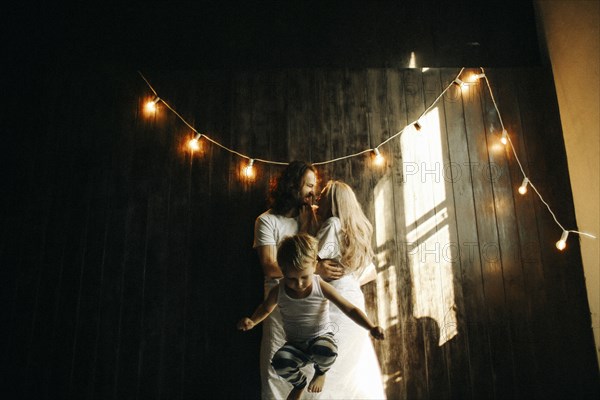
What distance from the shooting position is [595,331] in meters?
2.51

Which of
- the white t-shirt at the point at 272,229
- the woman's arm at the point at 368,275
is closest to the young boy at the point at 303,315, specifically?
the white t-shirt at the point at 272,229

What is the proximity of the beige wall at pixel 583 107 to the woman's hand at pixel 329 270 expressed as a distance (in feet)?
5.69

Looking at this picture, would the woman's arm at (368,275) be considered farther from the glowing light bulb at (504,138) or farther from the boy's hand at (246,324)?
the glowing light bulb at (504,138)

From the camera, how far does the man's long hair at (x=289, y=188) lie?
7.94 feet

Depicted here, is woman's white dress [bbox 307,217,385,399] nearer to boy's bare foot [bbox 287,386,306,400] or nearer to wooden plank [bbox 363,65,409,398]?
boy's bare foot [bbox 287,386,306,400]

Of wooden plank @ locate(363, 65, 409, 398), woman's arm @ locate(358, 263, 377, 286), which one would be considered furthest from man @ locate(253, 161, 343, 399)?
wooden plank @ locate(363, 65, 409, 398)

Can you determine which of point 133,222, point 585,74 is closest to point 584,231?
point 585,74

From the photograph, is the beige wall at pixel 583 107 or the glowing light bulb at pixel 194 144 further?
the glowing light bulb at pixel 194 144

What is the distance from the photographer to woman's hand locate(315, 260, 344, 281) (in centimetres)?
204

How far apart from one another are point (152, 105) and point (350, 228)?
173cm

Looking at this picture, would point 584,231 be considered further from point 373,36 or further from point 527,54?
point 373,36

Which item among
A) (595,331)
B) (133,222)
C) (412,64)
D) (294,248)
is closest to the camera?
(294,248)

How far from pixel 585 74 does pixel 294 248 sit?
2.36m

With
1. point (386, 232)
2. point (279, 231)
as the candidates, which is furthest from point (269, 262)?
point (386, 232)
